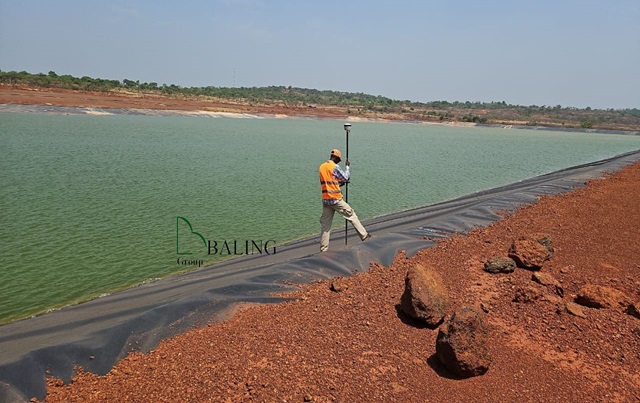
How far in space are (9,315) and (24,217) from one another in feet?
16.8

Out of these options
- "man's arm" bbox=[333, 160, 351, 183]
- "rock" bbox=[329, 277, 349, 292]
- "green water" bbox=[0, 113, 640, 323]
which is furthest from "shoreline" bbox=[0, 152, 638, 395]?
"man's arm" bbox=[333, 160, 351, 183]

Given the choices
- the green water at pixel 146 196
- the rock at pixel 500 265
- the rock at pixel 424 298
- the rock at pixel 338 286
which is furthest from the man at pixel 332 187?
the rock at pixel 424 298

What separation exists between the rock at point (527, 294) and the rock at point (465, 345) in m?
1.57

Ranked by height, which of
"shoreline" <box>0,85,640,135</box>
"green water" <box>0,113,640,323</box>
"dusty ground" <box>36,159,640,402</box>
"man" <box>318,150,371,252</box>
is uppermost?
"shoreline" <box>0,85,640,135</box>

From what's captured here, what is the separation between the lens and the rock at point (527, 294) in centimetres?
550

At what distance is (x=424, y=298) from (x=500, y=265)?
2.23 metres

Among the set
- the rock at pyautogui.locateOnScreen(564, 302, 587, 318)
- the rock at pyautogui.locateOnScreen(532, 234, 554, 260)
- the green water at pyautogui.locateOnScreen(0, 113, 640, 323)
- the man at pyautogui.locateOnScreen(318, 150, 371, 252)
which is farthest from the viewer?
the green water at pyautogui.locateOnScreen(0, 113, 640, 323)

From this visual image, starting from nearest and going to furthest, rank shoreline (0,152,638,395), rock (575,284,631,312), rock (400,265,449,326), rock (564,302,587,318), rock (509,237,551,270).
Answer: shoreline (0,152,638,395) → rock (400,265,449,326) → rock (564,302,587,318) → rock (575,284,631,312) → rock (509,237,551,270)

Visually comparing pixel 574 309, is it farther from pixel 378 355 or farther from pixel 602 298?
pixel 378 355

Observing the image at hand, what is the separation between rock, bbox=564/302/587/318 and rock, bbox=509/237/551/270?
4.36 ft

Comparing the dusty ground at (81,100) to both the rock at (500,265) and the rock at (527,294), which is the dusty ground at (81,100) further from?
the rock at (527,294)

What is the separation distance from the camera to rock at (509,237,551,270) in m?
6.72

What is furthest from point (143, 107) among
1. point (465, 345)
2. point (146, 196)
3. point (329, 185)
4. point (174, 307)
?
point (465, 345)

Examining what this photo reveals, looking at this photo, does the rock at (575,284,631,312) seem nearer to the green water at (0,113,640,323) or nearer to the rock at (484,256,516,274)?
the rock at (484,256,516,274)
